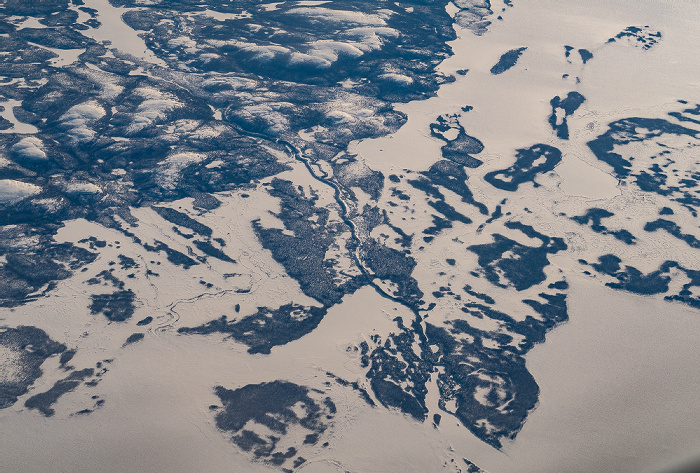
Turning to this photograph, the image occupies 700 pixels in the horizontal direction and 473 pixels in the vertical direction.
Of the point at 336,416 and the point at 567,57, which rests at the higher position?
the point at 567,57

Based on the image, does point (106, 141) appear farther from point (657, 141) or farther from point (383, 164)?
point (657, 141)

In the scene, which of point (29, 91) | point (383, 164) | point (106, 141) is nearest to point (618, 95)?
point (383, 164)

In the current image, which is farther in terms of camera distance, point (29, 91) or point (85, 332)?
point (29, 91)

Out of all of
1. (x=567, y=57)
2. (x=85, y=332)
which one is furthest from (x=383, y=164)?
(x=567, y=57)

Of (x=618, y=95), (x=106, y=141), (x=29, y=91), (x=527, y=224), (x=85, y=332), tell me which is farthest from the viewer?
(x=618, y=95)

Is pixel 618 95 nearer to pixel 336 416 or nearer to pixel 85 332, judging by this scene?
pixel 336 416

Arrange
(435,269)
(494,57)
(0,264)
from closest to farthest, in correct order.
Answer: (0,264)
(435,269)
(494,57)

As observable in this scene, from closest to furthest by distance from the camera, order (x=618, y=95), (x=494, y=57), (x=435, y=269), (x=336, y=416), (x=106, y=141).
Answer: (x=336, y=416), (x=435, y=269), (x=106, y=141), (x=618, y=95), (x=494, y=57)

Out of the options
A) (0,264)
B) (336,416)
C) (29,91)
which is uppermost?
(29,91)

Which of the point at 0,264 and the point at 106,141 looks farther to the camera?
the point at 106,141
